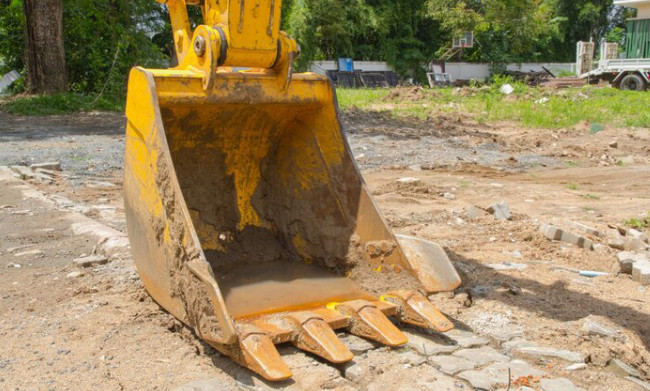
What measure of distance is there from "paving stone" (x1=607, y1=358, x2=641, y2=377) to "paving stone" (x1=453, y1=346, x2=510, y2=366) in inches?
20.0

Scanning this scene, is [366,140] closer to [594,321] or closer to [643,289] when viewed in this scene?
[643,289]

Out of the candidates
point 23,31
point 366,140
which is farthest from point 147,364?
point 23,31

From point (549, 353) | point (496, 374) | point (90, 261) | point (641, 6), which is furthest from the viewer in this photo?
point (641, 6)

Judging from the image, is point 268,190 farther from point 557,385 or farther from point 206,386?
point 557,385

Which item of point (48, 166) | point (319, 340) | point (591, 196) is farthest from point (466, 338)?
point (48, 166)

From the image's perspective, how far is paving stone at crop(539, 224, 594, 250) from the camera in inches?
220

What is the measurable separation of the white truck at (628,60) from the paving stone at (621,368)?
2534cm

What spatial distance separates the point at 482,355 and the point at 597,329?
2.49 ft

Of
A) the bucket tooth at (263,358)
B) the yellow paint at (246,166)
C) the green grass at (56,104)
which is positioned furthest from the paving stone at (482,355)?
the green grass at (56,104)

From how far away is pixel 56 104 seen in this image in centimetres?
1531

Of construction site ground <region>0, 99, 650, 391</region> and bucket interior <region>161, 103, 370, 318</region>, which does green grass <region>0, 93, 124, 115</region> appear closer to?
construction site ground <region>0, 99, 650, 391</region>

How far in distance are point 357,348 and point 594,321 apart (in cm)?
139

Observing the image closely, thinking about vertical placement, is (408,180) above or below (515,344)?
below

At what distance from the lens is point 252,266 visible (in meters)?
4.22
